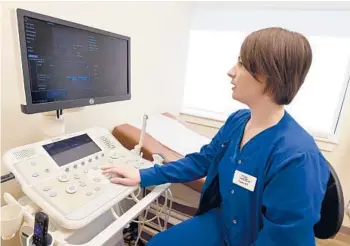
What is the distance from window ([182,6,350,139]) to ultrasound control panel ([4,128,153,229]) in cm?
163

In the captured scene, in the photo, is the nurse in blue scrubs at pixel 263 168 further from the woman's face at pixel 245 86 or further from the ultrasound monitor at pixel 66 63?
the ultrasound monitor at pixel 66 63

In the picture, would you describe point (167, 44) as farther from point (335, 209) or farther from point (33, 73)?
point (335, 209)

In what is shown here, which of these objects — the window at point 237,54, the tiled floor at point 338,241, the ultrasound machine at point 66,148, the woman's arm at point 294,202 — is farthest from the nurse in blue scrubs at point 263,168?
the tiled floor at point 338,241

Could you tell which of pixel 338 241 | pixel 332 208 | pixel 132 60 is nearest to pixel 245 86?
pixel 332 208

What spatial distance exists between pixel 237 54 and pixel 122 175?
1.86m

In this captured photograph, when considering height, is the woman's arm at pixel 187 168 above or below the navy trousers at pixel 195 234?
above

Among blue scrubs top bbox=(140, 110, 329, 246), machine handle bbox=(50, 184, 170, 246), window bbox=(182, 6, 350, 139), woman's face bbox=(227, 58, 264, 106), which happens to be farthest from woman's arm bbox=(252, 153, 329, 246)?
window bbox=(182, 6, 350, 139)

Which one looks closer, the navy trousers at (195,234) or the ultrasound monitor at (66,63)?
the ultrasound monitor at (66,63)

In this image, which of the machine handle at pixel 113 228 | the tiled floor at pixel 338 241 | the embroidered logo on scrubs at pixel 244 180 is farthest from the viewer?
the tiled floor at pixel 338 241

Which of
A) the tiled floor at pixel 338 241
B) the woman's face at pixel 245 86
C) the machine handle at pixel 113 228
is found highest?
the woman's face at pixel 245 86

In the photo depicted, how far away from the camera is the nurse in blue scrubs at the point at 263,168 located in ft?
2.34

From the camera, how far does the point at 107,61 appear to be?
1.09 m

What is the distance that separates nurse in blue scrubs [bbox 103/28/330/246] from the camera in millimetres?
714

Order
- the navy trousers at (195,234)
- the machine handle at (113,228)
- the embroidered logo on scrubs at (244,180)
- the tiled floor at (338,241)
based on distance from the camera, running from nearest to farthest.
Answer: the machine handle at (113,228)
the embroidered logo on scrubs at (244,180)
the navy trousers at (195,234)
the tiled floor at (338,241)
